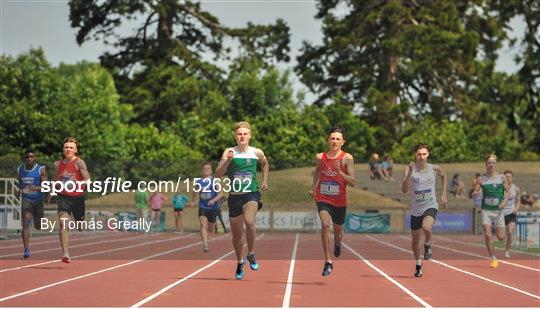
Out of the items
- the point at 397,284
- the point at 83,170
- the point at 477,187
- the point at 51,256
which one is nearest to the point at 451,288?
the point at 397,284

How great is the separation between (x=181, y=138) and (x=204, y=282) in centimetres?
6009

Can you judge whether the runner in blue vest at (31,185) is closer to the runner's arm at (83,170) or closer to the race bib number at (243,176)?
the runner's arm at (83,170)

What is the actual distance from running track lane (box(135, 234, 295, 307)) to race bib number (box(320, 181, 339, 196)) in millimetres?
1371

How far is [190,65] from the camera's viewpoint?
262 ft

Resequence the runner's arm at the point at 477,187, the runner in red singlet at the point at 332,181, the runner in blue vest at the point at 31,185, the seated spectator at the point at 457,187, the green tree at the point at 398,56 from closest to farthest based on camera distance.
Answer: the runner in red singlet at the point at 332,181
the runner's arm at the point at 477,187
the runner in blue vest at the point at 31,185
the seated spectator at the point at 457,187
the green tree at the point at 398,56

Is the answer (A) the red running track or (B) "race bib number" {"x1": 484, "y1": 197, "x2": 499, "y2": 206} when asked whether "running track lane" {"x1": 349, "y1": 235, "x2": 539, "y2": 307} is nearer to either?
(A) the red running track

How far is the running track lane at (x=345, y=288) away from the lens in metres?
12.3

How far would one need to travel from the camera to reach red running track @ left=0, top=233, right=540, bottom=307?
1244cm

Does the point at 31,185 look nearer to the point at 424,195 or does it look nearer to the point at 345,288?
the point at 424,195

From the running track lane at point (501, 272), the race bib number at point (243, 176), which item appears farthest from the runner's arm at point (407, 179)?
the race bib number at point (243, 176)

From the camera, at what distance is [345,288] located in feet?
46.8

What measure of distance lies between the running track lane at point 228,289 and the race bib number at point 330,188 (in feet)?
4.50

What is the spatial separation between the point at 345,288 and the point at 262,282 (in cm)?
135

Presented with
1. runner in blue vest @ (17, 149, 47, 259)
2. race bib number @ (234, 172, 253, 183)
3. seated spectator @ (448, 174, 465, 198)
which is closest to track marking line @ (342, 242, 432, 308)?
race bib number @ (234, 172, 253, 183)
